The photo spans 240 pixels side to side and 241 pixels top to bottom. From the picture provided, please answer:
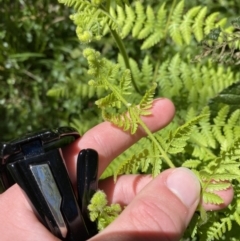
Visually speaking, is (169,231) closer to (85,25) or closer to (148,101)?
(148,101)

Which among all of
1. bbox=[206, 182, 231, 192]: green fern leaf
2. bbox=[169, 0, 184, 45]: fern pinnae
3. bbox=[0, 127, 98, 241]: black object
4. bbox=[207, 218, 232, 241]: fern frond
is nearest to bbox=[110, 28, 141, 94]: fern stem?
bbox=[169, 0, 184, 45]: fern pinnae

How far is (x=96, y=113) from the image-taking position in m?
3.18

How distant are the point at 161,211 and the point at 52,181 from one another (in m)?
0.53

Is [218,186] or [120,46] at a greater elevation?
[120,46]

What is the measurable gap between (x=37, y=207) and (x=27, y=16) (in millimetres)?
1964

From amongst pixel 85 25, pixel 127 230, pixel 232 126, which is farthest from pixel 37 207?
pixel 232 126

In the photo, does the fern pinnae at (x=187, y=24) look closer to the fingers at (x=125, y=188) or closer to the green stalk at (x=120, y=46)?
the green stalk at (x=120, y=46)

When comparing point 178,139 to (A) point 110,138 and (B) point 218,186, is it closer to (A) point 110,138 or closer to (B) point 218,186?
(B) point 218,186

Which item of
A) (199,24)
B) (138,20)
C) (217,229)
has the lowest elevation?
(217,229)

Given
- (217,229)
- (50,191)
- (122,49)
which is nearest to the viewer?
(50,191)

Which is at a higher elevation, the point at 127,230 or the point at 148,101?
the point at 148,101

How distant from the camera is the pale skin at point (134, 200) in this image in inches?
70.9

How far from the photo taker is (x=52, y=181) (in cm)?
210

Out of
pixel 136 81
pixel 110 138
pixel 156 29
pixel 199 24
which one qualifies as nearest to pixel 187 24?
pixel 199 24
